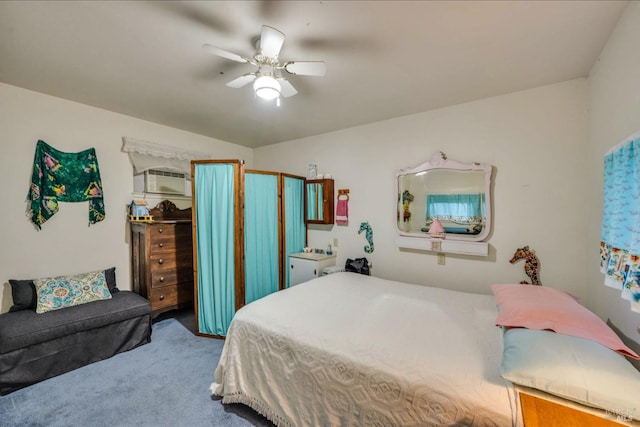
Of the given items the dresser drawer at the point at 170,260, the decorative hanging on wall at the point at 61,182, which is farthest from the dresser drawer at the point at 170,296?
the decorative hanging on wall at the point at 61,182

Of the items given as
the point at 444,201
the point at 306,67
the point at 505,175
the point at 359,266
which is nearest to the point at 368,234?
the point at 359,266

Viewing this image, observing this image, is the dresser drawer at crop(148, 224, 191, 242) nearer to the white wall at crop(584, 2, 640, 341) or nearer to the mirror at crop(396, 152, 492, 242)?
the mirror at crop(396, 152, 492, 242)

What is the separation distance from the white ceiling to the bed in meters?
1.87

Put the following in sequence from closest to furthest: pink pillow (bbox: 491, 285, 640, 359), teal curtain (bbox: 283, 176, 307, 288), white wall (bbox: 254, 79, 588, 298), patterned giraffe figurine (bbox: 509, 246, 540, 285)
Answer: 1. pink pillow (bbox: 491, 285, 640, 359)
2. white wall (bbox: 254, 79, 588, 298)
3. patterned giraffe figurine (bbox: 509, 246, 540, 285)
4. teal curtain (bbox: 283, 176, 307, 288)

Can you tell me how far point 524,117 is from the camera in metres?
2.28

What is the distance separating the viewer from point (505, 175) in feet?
7.77

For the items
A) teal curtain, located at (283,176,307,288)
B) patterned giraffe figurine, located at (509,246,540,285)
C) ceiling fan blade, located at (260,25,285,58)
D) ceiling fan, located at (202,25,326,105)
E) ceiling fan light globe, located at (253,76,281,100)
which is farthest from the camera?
teal curtain, located at (283,176,307,288)

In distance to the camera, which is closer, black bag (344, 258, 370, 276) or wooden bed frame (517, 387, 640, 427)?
wooden bed frame (517, 387, 640, 427)

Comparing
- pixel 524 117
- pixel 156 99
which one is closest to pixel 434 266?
pixel 524 117

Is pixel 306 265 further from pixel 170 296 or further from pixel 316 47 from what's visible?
pixel 316 47

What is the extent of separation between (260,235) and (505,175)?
2.73m

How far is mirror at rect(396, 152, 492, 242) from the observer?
8.05ft

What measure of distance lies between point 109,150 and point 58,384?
236cm

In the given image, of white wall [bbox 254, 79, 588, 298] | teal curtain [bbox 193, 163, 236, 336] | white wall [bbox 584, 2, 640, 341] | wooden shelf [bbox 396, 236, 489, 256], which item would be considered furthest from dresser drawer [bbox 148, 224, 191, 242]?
white wall [bbox 584, 2, 640, 341]
